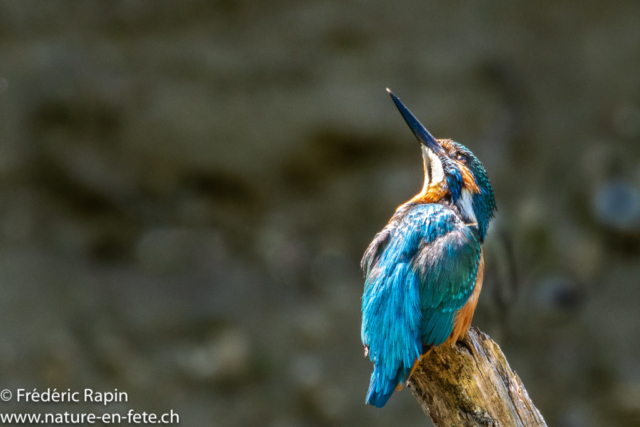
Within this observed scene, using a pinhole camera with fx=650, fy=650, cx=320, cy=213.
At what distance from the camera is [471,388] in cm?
257

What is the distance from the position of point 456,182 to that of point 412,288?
0.78 m

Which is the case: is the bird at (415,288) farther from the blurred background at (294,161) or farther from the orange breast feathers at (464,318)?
the blurred background at (294,161)

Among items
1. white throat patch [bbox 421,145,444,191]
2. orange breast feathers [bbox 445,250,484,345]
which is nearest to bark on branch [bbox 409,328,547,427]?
orange breast feathers [bbox 445,250,484,345]

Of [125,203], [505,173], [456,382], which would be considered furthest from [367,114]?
[456,382]

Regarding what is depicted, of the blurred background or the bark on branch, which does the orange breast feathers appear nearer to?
the bark on branch

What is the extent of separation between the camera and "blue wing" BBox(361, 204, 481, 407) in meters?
2.57

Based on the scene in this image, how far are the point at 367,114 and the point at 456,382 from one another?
3.92 meters

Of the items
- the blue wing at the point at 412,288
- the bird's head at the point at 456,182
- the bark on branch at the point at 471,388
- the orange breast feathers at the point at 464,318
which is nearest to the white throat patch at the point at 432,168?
the bird's head at the point at 456,182

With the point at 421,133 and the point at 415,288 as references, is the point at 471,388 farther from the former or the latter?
the point at 421,133

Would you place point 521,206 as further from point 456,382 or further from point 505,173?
point 456,382

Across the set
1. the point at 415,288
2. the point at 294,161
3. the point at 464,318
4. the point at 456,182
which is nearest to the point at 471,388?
the point at 464,318

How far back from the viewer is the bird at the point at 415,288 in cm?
257

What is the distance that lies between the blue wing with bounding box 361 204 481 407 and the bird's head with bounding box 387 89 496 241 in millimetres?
256

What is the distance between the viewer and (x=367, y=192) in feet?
21.0
